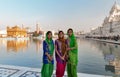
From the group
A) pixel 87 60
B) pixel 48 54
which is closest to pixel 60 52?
pixel 48 54

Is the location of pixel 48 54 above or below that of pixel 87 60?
above

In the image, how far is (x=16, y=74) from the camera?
161 inches

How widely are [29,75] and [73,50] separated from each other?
127 centimetres

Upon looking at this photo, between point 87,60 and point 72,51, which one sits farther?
point 87,60

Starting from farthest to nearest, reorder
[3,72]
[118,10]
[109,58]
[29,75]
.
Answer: [118,10]
[109,58]
[3,72]
[29,75]

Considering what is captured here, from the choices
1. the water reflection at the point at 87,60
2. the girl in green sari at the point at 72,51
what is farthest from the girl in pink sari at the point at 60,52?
the water reflection at the point at 87,60

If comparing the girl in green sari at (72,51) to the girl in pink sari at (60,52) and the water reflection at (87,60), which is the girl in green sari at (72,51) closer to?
the girl in pink sari at (60,52)

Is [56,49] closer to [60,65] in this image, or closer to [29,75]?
[60,65]

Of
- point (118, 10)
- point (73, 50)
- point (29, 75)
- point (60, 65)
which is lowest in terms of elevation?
point (29, 75)

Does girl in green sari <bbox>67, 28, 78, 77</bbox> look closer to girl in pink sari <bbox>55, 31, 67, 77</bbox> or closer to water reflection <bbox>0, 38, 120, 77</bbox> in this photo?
girl in pink sari <bbox>55, 31, 67, 77</bbox>

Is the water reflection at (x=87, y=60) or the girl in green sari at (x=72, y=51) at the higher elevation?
the girl in green sari at (x=72, y=51)

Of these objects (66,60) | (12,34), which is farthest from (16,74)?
(12,34)

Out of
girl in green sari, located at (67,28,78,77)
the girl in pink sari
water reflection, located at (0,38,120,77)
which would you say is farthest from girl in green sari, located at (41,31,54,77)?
water reflection, located at (0,38,120,77)

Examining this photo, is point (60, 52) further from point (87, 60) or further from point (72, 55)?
point (87, 60)
